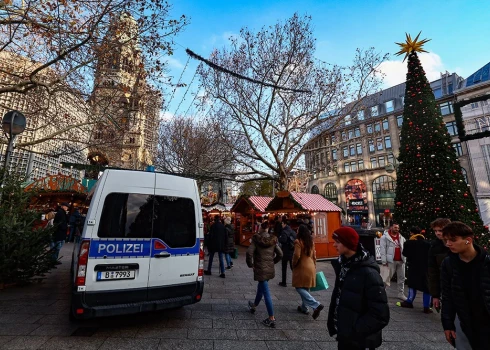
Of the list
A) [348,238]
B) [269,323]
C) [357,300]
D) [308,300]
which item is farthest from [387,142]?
[357,300]

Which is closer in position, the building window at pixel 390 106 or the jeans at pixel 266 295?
the jeans at pixel 266 295

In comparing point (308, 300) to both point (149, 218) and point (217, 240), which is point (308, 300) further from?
point (217, 240)

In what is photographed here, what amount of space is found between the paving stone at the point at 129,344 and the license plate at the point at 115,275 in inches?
32.3

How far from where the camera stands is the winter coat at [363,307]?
2076 millimetres

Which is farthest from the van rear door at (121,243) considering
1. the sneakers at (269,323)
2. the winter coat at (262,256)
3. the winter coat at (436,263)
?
the winter coat at (436,263)

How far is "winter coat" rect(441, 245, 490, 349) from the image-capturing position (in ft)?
6.58

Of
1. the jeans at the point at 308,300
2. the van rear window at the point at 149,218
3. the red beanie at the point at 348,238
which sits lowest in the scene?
the jeans at the point at 308,300

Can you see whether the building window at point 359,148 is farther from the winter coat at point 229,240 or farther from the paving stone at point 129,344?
the paving stone at point 129,344

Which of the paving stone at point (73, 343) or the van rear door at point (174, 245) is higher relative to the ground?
the van rear door at point (174, 245)

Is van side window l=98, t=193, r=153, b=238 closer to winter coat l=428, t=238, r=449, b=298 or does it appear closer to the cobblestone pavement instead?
the cobblestone pavement

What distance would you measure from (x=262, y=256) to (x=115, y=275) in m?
2.50

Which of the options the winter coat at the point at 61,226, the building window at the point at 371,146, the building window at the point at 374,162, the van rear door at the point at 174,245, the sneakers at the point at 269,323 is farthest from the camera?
the building window at the point at 371,146

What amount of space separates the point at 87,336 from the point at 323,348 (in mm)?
3402

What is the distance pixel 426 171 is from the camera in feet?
28.2
